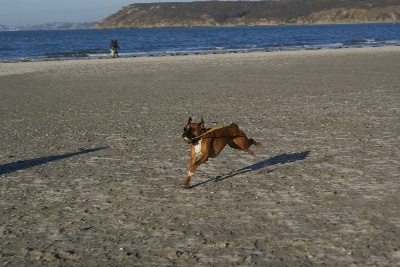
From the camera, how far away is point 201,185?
702cm

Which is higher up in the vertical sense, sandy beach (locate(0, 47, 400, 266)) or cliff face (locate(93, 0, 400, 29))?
sandy beach (locate(0, 47, 400, 266))

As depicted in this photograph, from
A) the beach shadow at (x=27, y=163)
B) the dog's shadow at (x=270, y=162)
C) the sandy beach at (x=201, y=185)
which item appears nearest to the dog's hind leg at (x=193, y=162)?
the sandy beach at (x=201, y=185)

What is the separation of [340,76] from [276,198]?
47.7 ft

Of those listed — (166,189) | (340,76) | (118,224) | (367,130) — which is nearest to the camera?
(118,224)

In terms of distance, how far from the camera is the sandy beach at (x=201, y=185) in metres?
5.02

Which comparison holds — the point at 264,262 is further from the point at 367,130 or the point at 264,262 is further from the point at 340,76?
the point at 340,76

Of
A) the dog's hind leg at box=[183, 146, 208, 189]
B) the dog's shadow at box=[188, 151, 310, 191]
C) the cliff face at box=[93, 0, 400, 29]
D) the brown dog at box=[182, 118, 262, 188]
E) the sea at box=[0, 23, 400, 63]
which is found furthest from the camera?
the cliff face at box=[93, 0, 400, 29]

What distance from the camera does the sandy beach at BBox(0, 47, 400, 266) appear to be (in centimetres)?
502

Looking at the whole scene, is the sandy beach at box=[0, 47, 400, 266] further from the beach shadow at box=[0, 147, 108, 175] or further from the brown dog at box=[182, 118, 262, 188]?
the brown dog at box=[182, 118, 262, 188]

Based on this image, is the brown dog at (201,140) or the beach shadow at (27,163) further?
the beach shadow at (27,163)

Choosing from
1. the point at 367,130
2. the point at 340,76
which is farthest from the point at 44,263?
the point at 340,76

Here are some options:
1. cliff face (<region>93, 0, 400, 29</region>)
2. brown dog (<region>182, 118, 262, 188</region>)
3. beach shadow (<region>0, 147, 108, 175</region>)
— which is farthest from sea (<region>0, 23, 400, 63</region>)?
cliff face (<region>93, 0, 400, 29</region>)

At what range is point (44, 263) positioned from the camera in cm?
482

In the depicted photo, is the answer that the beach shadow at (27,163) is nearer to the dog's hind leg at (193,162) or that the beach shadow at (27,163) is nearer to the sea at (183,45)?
the dog's hind leg at (193,162)
